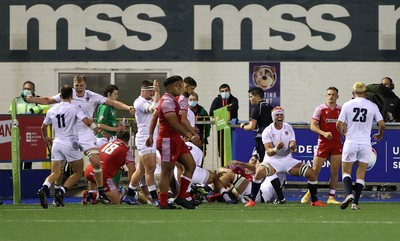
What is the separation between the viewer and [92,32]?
1056 inches

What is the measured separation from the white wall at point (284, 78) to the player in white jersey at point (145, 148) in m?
5.32

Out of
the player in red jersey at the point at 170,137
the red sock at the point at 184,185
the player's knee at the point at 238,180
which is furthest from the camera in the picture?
the player's knee at the point at 238,180

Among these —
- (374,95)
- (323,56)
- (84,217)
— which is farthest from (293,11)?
(84,217)

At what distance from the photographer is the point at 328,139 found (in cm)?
2128

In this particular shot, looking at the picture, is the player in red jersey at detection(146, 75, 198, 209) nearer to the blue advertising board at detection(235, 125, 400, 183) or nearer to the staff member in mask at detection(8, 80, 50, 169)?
the blue advertising board at detection(235, 125, 400, 183)

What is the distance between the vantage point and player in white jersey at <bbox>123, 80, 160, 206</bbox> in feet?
A: 67.3

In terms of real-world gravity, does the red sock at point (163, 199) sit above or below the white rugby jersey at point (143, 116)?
below

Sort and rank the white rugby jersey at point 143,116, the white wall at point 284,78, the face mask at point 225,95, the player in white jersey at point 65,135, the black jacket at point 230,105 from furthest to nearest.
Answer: the white wall at point 284,78, the face mask at point 225,95, the black jacket at point 230,105, the white rugby jersey at point 143,116, the player in white jersey at point 65,135

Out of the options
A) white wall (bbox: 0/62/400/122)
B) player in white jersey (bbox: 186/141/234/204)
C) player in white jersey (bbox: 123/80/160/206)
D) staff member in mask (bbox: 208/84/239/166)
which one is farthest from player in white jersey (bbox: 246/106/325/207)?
white wall (bbox: 0/62/400/122)

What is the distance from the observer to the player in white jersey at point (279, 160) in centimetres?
2072

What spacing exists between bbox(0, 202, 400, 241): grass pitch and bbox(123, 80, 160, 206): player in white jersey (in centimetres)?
121

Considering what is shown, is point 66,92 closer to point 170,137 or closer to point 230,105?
point 170,137

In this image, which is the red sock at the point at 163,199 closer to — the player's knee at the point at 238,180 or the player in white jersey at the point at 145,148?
the player in white jersey at the point at 145,148

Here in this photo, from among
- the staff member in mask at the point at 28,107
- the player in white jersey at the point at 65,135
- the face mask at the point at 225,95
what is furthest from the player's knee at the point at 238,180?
the staff member in mask at the point at 28,107
